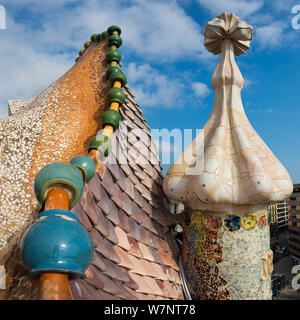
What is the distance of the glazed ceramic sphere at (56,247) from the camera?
3.66ft

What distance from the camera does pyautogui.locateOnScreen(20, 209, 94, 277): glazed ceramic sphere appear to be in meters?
1.12

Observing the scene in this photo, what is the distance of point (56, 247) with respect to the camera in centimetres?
113

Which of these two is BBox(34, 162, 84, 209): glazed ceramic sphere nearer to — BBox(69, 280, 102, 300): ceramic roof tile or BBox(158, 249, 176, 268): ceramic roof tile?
BBox(69, 280, 102, 300): ceramic roof tile

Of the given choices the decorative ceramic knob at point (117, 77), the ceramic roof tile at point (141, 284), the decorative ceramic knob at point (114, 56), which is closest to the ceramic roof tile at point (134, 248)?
the ceramic roof tile at point (141, 284)

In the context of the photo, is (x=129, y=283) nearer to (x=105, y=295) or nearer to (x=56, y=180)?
(x=105, y=295)

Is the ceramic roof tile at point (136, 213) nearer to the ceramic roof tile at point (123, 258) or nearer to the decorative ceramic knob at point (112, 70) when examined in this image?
the ceramic roof tile at point (123, 258)

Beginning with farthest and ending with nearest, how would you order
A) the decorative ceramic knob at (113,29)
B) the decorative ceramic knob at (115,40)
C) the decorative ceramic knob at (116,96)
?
the decorative ceramic knob at (113,29), the decorative ceramic knob at (115,40), the decorative ceramic knob at (116,96)

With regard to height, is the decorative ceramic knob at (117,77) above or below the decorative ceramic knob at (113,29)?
below

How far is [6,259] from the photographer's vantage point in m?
1.76

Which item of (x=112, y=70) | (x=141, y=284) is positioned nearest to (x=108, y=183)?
(x=141, y=284)

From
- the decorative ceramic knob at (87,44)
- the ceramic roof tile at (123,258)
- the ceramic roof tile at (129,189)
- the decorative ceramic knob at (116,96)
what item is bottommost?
the ceramic roof tile at (123,258)

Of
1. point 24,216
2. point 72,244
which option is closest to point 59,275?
point 72,244
